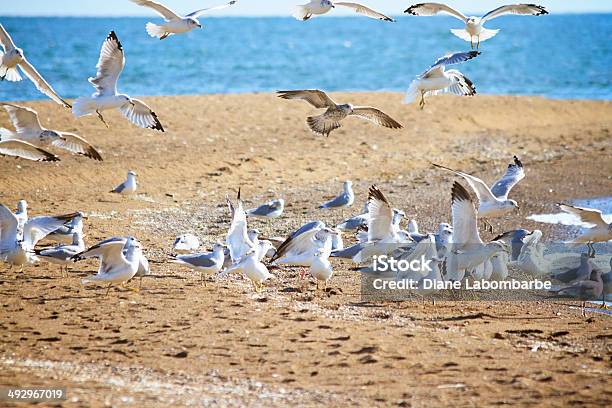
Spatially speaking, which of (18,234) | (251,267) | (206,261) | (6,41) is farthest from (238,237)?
(6,41)

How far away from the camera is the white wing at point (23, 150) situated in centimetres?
1238

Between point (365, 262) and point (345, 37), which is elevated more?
point (345, 37)

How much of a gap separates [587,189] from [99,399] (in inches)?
472

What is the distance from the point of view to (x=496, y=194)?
12.6m

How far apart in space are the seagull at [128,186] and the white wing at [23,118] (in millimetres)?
2333

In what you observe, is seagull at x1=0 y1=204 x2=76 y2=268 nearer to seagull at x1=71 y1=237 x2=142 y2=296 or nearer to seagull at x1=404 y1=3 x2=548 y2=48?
seagull at x1=71 y1=237 x2=142 y2=296

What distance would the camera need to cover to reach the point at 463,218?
10.5 metres

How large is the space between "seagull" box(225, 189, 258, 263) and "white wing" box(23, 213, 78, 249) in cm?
179

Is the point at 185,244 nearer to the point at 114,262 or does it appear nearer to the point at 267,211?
the point at 114,262

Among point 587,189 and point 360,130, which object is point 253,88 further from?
point 587,189

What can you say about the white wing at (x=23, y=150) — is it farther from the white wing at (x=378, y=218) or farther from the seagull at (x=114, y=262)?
the white wing at (x=378, y=218)

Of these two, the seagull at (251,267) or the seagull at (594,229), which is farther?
the seagull at (594,229)

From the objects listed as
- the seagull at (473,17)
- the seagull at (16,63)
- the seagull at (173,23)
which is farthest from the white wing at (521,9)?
the seagull at (16,63)

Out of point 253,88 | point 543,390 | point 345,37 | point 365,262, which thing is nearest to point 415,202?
point 365,262
